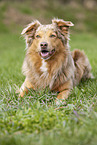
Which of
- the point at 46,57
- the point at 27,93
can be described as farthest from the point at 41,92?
the point at 46,57

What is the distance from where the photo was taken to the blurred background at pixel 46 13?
18562 mm

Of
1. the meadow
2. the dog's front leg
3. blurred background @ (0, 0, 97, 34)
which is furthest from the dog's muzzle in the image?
blurred background @ (0, 0, 97, 34)

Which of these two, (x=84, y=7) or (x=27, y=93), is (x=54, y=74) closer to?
(x=27, y=93)

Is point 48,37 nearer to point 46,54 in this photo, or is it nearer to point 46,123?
point 46,54

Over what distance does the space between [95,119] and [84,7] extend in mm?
27085

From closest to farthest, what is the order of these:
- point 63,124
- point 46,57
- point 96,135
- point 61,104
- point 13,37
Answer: point 96,135, point 63,124, point 61,104, point 46,57, point 13,37

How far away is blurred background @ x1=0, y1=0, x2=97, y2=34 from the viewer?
731 inches

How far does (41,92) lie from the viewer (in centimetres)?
293

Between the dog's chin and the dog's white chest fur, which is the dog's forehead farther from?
the dog's white chest fur

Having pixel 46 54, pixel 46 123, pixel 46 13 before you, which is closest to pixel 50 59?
pixel 46 54

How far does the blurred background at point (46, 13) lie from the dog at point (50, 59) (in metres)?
13.2

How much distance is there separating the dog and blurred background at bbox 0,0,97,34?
13179mm

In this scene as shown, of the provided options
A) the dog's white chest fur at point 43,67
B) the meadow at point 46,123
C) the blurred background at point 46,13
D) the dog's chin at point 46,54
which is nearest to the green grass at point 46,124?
the meadow at point 46,123

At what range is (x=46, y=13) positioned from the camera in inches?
866
